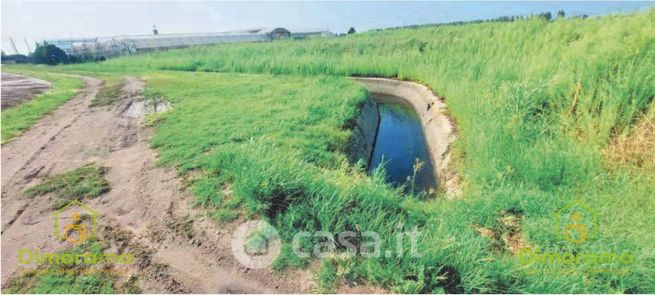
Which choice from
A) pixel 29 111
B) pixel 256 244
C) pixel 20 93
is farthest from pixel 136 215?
pixel 20 93

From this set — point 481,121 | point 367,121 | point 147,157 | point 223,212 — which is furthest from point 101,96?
point 481,121

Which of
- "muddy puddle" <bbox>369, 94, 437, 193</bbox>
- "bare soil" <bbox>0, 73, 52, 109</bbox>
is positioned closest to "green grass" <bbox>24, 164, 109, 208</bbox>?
"muddy puddle" <bbox>369, 94, 437, 193</bbox>

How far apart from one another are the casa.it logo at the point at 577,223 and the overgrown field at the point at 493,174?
0.06 meters

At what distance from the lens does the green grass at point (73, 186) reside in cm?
463

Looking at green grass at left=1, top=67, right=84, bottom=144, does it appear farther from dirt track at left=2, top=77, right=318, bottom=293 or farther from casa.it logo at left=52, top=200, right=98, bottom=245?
casa.it logo at left=52, top=200, right=98, bottom=245

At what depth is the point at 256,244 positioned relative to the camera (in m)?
3.41

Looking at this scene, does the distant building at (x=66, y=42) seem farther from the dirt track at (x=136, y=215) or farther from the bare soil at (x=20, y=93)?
the dirt track at (x=136, y=215)

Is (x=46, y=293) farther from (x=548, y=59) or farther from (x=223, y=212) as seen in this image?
(x=548, y=59)

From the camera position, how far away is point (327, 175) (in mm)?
4488

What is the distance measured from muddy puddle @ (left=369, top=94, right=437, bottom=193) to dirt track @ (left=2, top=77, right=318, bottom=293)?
8.12 ft

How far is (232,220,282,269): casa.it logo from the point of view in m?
3.24

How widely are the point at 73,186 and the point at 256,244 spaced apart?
3469 millimetres

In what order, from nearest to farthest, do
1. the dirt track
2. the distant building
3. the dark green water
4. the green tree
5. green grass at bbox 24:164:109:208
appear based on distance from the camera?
the dirt track, green grass at bbox 24:164:109:208, the dark green water, the green tree, the distant building

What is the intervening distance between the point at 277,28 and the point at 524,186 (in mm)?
57855
